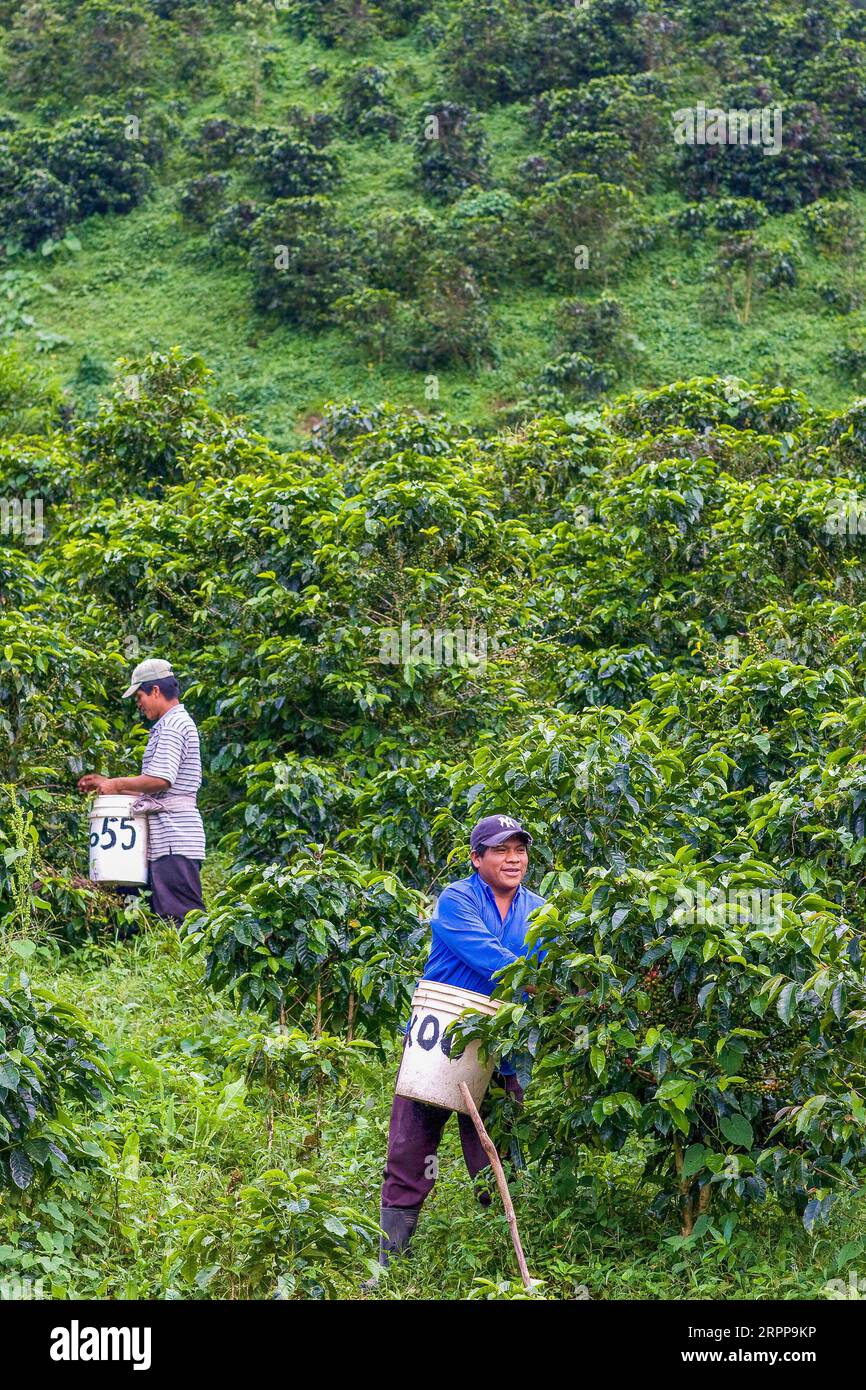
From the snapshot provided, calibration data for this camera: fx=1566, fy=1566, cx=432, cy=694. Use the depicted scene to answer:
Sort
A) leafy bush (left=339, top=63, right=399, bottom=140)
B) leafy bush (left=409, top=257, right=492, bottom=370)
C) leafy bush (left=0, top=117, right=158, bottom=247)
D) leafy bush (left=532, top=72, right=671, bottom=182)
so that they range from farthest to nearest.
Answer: leafy bush (left=339, top=63, right=399, bottom=140), leafy bush (left=0, top=117, right=158, bottom=247), leafy bush (left=532, top=72, right=671, bottom=182), leafy bush (left=409, top=257, right=492, bottom=370)

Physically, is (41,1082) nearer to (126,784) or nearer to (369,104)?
(126,784)

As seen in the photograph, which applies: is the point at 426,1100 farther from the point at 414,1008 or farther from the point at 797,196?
the point at 797,196

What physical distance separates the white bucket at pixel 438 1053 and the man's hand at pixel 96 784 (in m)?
2.93

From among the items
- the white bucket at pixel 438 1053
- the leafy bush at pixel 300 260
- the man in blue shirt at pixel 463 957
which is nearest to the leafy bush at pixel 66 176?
the leafy bush at pixel 300 260

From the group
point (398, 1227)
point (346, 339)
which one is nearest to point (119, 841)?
point (398, 1227)

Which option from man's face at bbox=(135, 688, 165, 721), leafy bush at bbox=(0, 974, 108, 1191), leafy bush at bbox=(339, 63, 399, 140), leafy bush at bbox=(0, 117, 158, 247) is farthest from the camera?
leafy bush at bbox=(339, 63, 399, 140)

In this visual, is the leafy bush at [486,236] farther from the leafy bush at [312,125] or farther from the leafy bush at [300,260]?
the leafy bush at [312,125]

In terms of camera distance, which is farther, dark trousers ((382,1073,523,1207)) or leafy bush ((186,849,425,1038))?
leafy bush ((186,849,425,1038))

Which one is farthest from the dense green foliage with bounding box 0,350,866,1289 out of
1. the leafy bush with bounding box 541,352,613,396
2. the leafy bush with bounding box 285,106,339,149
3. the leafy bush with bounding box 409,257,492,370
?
the leafy bush with bounding box 285,106,339,149

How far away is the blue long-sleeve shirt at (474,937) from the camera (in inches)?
191

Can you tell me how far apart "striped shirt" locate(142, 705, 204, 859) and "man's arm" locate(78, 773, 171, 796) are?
0.03 metres

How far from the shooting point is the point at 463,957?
485cm

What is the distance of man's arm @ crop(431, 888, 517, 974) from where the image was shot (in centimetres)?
484

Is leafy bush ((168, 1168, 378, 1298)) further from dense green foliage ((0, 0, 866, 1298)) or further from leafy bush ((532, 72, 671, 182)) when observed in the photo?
leafy bush ((532, 72, 671, 182))
